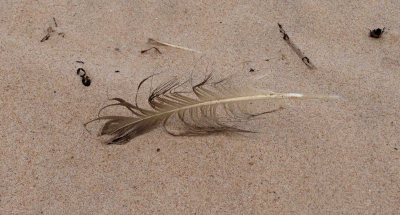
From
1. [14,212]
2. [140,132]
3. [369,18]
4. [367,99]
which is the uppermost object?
[369,18]

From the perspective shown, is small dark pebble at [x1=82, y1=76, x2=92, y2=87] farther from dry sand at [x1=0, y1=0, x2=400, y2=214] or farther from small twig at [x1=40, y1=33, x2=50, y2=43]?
small twig at [x1=40, y1=33, x2=50, y2=43]

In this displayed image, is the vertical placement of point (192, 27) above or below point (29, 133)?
above

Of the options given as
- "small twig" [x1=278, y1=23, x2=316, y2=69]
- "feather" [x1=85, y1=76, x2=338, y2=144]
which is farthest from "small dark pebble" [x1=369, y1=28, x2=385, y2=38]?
"feather" [x1=85, y1=76, x2=338, y2=144]

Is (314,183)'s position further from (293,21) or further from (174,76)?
(293,21)

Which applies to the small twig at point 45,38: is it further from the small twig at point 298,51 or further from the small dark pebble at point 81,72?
the small twig at point 298,51

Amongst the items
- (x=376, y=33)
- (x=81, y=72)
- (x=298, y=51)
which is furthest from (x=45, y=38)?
(x=376, y=33)

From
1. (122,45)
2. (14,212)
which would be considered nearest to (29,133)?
(14,212)
